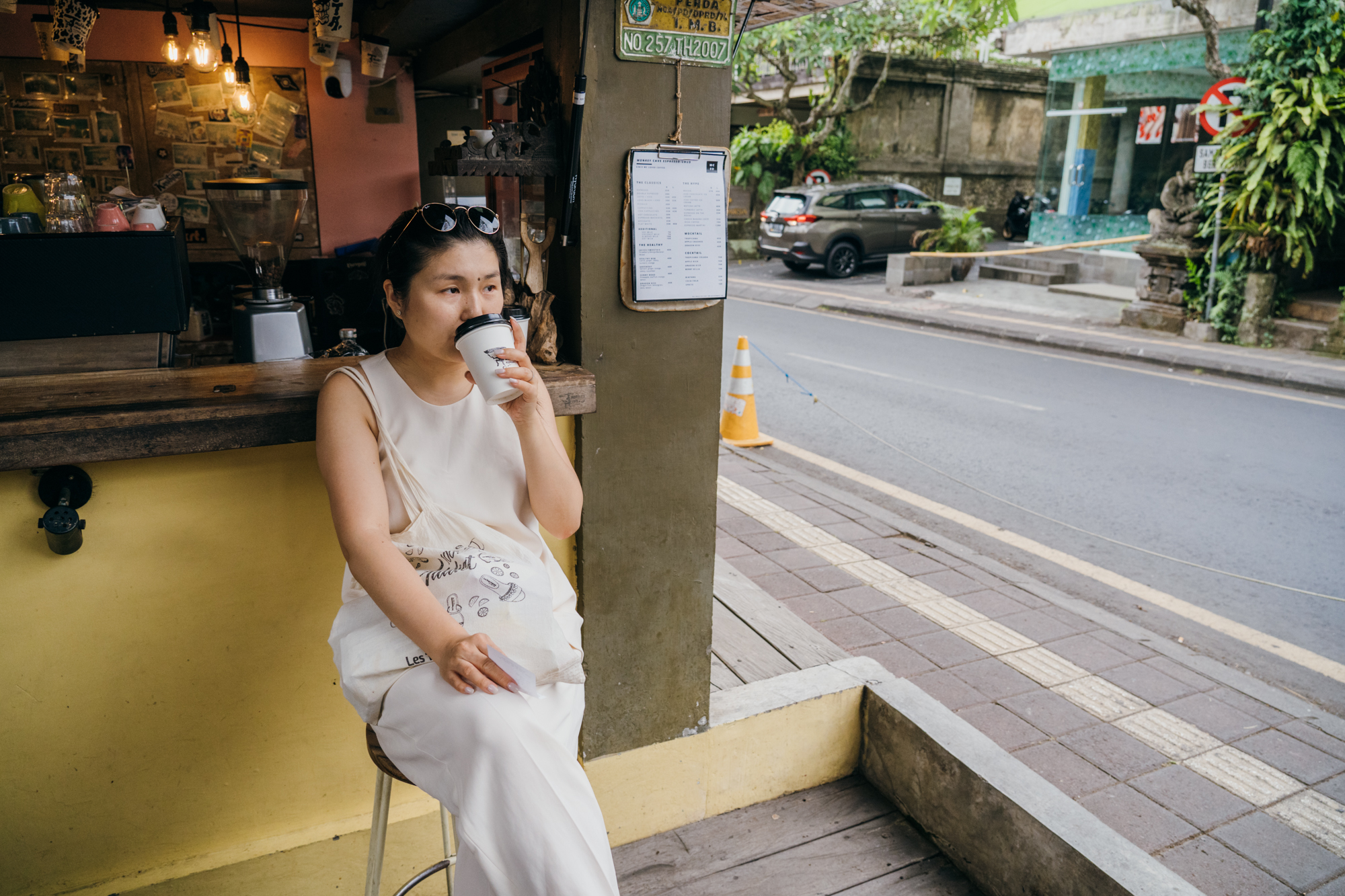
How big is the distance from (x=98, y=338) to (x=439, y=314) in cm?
99

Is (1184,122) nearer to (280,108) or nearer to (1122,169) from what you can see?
(1122,169)

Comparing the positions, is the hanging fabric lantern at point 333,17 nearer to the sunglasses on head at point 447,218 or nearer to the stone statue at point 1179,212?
the sunglasses on head at point 447,218

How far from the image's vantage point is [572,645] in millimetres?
1881

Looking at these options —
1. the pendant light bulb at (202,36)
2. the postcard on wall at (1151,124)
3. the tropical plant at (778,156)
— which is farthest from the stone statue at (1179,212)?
the pendant light bulb at (202,36)

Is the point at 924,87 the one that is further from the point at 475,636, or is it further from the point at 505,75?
the point at 475,636

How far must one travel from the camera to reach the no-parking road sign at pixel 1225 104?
34.9 feet

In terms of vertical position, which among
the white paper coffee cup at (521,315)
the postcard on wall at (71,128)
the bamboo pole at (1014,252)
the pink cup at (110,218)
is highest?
the postcard on wall at (71,128)

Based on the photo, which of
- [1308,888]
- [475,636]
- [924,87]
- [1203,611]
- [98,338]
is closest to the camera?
[475,636]

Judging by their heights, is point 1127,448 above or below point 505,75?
below

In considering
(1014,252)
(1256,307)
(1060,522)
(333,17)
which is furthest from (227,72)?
(1014,252)

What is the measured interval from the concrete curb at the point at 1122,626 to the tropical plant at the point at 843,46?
14.5 meters

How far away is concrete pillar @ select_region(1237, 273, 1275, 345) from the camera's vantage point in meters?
10.5

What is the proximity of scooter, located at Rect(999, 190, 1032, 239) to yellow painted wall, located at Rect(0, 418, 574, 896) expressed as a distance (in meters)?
23.8

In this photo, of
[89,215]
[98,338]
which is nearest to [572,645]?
[98,338]
